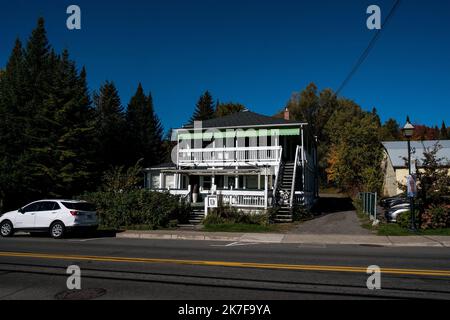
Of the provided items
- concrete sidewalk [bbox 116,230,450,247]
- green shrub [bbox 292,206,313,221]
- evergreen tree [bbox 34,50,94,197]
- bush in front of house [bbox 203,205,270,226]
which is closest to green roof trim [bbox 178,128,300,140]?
green shrub [bbox 292,206,313,221]

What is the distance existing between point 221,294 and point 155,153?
2342 inches

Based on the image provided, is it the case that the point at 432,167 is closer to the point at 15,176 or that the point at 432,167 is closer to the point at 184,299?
the point at 184,299

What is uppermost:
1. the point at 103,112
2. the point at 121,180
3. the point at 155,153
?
the point at 103,112

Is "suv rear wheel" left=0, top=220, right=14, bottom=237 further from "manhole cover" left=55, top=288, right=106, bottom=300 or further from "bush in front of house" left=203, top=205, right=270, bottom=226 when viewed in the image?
"manhole cover" left=55, top=288, right=106, bottom=300

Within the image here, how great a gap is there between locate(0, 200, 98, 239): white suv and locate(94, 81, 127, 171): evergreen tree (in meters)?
26.3

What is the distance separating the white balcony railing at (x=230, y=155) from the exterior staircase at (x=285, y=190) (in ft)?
4.13

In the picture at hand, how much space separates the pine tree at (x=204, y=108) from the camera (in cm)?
7812

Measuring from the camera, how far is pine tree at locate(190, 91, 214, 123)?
78.1 meters

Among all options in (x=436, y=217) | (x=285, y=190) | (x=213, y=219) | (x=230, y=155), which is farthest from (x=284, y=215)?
(x=436, y=217)

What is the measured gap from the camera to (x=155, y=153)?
64875 mm

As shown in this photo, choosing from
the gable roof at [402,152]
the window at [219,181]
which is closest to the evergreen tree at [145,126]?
the window at [219,181]

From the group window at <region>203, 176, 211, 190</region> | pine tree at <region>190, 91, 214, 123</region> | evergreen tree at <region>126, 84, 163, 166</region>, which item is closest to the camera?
window at <region>203, 176, 211, 190</region>

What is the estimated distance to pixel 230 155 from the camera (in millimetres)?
27203
